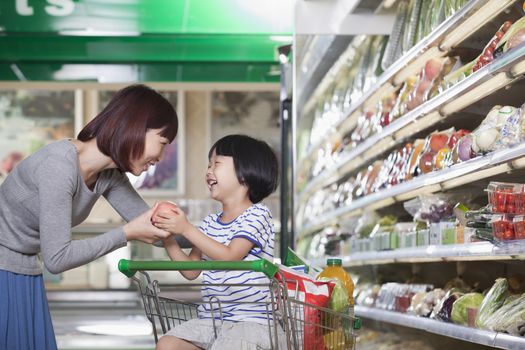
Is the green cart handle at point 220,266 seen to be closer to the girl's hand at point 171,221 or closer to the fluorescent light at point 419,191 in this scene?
the girl's hand at point 171,221

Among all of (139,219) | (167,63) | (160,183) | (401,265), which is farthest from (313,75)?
(160,183)

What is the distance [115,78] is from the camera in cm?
713

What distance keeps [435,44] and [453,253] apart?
36.0 inches

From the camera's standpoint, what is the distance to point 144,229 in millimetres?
2531

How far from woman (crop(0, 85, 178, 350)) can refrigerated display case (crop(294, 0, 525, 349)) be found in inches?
42.6

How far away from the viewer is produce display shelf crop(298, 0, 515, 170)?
3275 millimetres

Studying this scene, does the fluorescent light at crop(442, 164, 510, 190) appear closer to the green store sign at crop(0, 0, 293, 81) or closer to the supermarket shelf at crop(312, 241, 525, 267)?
the supermarket shelf at crop(312, 241, 525, 267)

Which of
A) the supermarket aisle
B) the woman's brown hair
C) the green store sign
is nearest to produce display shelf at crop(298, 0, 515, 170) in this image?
the green store sign

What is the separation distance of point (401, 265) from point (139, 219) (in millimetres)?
2983

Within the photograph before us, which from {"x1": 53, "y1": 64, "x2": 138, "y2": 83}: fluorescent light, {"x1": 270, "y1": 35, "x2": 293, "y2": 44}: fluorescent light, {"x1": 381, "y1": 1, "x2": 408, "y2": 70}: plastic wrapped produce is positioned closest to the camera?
{"x1": 381, "y1": 1, "x2": 408, "y2": 70}: plastic wrapped produce

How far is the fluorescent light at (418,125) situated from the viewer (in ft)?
12.9

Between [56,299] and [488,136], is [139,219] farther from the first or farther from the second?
[56,299]

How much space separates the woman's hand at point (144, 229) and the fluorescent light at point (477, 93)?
120cm

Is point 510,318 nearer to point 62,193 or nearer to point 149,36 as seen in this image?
point 62,193
